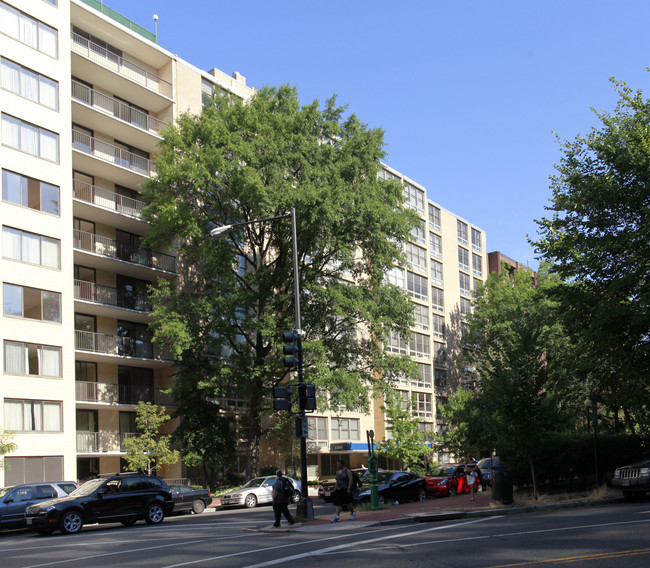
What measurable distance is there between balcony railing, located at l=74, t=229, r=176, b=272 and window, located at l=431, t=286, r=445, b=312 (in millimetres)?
34577

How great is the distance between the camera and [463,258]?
263ft

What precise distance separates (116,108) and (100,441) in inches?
771

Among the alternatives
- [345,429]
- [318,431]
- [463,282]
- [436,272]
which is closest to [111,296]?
[318,431]

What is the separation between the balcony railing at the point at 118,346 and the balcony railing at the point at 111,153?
32.3 feet

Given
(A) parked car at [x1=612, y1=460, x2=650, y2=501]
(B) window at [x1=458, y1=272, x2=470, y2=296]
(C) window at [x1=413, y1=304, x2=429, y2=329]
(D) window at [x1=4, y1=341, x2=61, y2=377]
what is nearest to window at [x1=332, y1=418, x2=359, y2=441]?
(C) window at [x1=413, y1=304, x2=429, y2=329]

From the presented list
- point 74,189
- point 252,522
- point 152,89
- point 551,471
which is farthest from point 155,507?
point 152,89

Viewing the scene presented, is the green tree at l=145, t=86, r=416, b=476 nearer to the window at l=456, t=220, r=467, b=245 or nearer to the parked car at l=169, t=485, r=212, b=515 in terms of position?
the parked car at l=169, t=485, r=212, b=515

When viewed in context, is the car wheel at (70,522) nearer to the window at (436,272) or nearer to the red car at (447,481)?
the red car at (447,481)

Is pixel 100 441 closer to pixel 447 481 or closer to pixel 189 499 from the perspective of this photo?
pixel 189 499

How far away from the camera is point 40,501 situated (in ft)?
78.2

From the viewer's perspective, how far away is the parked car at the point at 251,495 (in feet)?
104

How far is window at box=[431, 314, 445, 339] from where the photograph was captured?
233 ft

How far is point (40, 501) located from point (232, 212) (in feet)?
59.9

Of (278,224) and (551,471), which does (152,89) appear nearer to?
(278,224)
